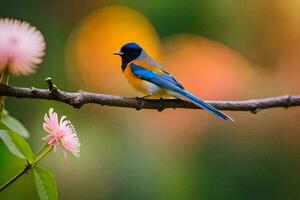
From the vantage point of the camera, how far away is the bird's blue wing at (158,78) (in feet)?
4.29

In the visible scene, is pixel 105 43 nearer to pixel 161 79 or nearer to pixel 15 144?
pixel 161 79

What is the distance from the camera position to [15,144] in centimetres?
53

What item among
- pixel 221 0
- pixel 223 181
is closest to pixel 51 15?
pixel 221 0

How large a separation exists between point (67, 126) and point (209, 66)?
2080 mm

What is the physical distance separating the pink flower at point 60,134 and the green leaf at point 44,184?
4cm

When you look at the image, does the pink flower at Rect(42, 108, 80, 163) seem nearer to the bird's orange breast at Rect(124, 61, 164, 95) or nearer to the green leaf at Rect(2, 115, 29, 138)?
the green leaf at Rect(2, 115, 29, 138)

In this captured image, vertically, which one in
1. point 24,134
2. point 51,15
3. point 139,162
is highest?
point 51,15

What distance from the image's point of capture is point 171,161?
2391 mm

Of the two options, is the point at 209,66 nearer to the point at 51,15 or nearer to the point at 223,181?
the point at 223,181

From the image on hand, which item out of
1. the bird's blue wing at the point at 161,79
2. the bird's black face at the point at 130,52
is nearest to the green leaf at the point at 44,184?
the bird's blue wing at the point at 161,79

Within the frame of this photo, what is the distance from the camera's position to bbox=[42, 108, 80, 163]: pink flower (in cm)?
61

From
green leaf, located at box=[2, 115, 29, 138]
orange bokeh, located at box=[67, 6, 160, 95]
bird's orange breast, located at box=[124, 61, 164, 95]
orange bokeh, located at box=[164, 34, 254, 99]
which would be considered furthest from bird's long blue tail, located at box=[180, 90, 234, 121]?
orange bokeh, located at box=[67, 6, 160, 95]

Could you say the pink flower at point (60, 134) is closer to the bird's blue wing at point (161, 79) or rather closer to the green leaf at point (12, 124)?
the green leaf at point (12, 124)

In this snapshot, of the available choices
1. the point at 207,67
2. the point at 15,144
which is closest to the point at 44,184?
the point at 15,144
